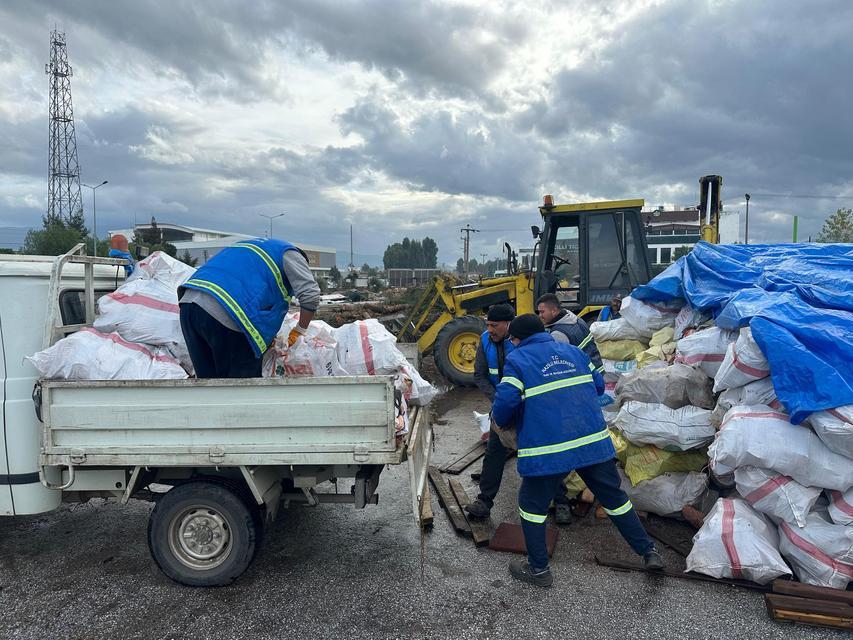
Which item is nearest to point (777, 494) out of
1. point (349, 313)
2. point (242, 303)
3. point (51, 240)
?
point (242, 303)

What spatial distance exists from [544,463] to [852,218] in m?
23.1

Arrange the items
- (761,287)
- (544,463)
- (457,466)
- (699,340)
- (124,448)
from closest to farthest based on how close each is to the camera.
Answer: (124,448) → (544,463) → (699,340) → (761,287) → (457,466)

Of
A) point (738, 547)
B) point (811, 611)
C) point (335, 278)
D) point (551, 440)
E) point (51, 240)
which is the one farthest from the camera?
point (335, 278)

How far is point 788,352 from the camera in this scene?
3240 mm

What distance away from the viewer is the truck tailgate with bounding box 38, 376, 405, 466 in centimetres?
286

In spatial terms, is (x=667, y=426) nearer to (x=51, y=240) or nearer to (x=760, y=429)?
(x=760, y=429)

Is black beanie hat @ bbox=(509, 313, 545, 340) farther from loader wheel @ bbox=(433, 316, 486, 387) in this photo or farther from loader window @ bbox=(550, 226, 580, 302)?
loader wheel @ bbox=(433, 316, 486, 387)

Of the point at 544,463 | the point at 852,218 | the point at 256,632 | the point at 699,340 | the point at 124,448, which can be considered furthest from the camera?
the point at 852,218

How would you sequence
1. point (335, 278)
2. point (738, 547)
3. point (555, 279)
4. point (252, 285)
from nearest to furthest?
point (738, 547)
point (252, 285)
point (555, 279)
point (335, 278)

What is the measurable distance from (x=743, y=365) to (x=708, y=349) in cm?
73

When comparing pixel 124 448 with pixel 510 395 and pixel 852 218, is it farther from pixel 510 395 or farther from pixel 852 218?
pixel 852 218

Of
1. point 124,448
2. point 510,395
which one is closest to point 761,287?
point 510,395

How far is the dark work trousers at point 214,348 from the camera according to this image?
3.22m

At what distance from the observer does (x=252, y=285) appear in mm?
3293
